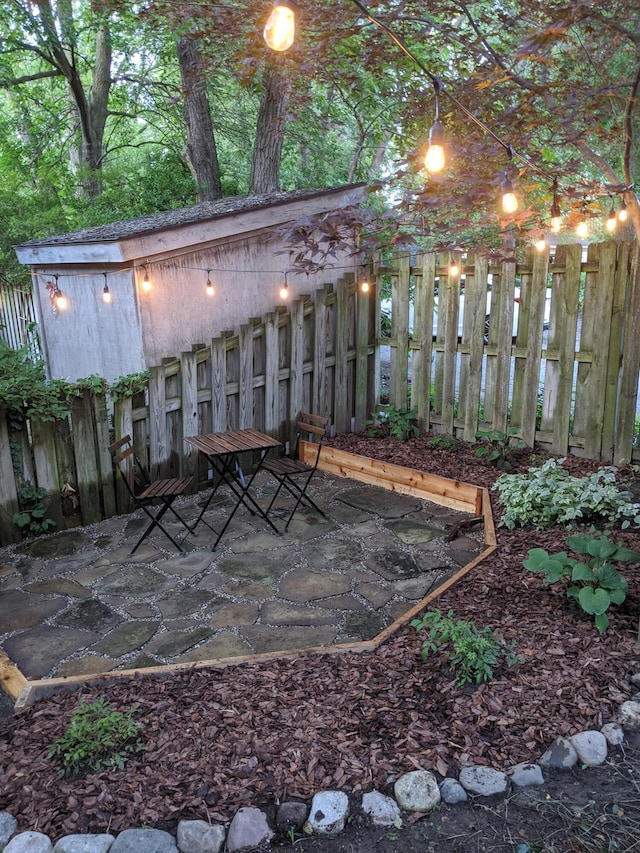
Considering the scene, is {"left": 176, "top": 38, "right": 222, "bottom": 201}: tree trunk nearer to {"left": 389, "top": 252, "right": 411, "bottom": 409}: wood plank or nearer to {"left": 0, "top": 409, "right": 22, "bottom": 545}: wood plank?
{"left": 389, "top": 252, "right": 411, "bottom": 409}: wood plank

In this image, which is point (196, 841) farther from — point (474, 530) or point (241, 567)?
point (474, 530)

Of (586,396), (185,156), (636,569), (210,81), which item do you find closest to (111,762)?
(636,569)

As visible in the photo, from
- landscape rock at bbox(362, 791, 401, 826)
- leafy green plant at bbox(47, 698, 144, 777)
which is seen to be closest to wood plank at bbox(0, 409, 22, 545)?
leafy green plant at bbox(47, 698, 144, 777)

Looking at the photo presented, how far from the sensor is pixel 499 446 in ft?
21.4

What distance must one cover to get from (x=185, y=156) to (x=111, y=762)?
11565 mm

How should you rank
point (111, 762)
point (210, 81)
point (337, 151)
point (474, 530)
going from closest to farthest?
point (111, 762) → point (474, 530) → point (210, 81) → point (337, 151)

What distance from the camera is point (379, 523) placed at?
573 cm

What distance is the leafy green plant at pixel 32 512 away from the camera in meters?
5.28

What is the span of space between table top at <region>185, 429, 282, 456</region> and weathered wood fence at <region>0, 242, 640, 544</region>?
0.63 meters

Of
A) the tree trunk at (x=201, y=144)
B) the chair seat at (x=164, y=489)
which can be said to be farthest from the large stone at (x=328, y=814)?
the tree trunk at (x=201, y=144)

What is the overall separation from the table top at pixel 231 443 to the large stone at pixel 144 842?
3.17 meters

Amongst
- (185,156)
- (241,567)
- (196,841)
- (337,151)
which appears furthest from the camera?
(337,151)

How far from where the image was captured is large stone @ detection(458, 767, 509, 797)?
8.22 feet

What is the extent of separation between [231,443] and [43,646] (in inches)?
90.3
